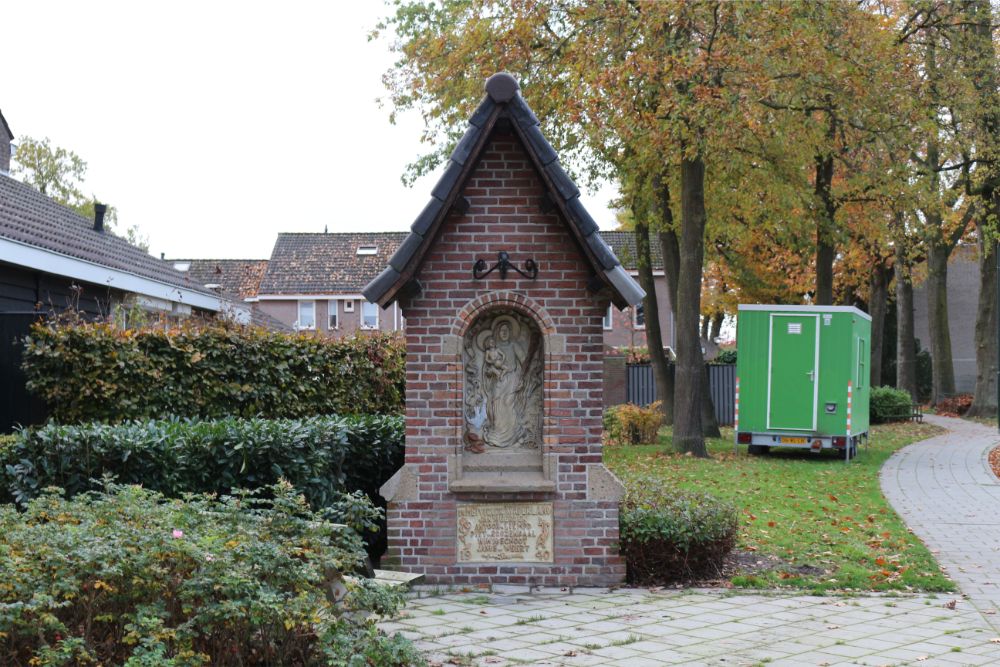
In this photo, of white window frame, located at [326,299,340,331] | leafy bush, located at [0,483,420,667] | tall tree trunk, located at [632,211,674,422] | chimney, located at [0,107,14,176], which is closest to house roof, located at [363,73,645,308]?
leafy bush, located at [0,483,420,667]

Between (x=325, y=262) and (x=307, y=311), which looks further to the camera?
(x=325, y=262)

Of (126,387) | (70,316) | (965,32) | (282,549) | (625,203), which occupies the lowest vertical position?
(282,549)

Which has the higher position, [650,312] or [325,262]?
[325,262]

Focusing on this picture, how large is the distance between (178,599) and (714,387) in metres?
28.8

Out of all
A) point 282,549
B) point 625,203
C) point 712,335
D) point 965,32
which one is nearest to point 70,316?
point 282,549

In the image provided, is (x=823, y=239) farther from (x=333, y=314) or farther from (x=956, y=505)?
(x=333, y=314)

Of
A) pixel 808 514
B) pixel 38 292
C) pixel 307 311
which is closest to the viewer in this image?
pixel 808 514

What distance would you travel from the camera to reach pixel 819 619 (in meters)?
7.71

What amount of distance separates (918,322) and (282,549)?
5105 centimetres

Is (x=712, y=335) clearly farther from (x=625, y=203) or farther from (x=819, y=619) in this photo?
(x=819, y=619)

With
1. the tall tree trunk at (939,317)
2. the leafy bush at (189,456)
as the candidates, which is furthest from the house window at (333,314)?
the leafy bush at (189,456)

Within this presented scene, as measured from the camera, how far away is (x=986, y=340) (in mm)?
33938

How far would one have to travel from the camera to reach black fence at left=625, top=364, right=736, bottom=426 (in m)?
32.7

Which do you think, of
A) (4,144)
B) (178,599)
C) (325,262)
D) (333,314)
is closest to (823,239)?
(4,144)
